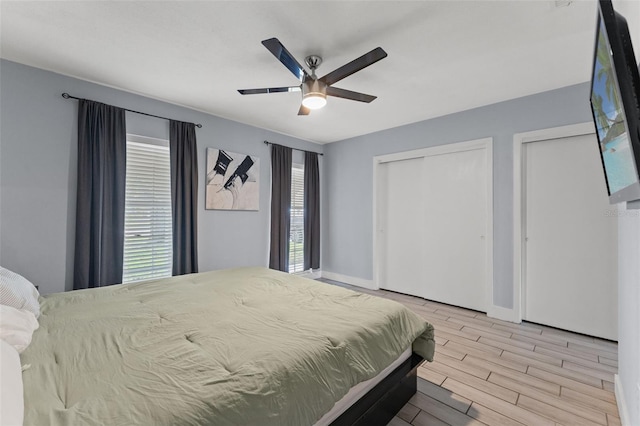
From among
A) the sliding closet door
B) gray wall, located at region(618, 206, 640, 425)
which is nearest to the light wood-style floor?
gray wall, located at region(618, 206, 640, 425)

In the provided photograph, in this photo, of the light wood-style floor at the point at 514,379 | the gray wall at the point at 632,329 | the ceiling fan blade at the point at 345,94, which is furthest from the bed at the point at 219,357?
the ceiling fan blade at the point at 345,94

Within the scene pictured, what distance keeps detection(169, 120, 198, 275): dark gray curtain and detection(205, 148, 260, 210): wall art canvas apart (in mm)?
244

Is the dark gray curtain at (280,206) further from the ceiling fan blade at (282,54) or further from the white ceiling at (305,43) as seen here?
the ceiling fan blade at (282,54)

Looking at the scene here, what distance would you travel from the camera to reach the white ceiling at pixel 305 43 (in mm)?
1790

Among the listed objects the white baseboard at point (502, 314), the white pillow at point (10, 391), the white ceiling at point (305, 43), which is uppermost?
the white ceiling at point (305, 43)

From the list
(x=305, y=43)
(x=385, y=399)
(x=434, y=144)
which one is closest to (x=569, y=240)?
(x=434, y=144)

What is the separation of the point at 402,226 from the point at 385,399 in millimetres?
3012

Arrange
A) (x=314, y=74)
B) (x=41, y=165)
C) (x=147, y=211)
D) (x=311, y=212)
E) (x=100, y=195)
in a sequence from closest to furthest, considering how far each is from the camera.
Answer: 1. (x=314, y=74)
2. (x=41, y=165)
3. (x=100, y=195)
4. (x=147, y=211)
5. (x=311, y=212)

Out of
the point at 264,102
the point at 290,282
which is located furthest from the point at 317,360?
the point at 264,102

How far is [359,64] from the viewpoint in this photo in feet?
6.17

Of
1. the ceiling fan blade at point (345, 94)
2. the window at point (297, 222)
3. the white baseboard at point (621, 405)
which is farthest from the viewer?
the window at point (297, 222)

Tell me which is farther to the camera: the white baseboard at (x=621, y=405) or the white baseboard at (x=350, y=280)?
the white baseboard at (x=350, y=280)

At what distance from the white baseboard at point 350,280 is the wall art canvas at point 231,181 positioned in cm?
200

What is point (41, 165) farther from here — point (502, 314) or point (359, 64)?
point (502, 314)
